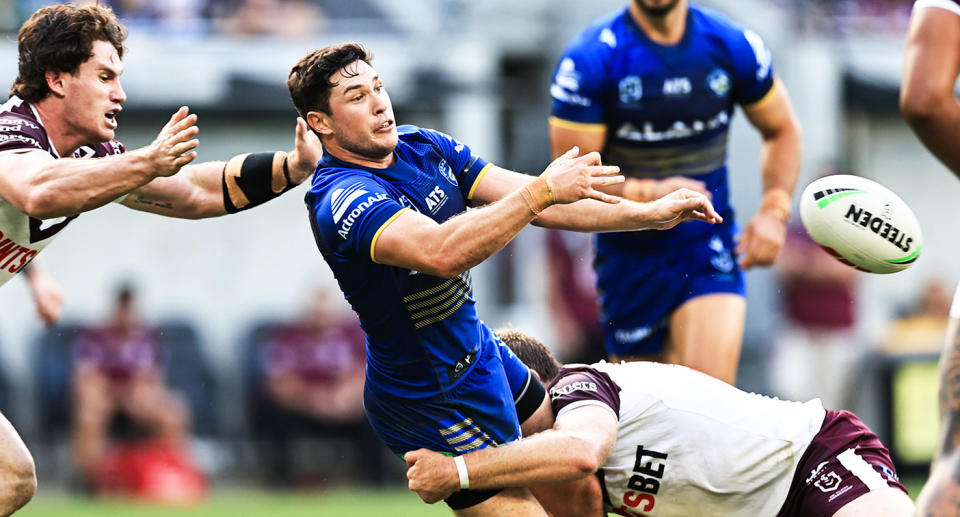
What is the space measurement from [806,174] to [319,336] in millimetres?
6094

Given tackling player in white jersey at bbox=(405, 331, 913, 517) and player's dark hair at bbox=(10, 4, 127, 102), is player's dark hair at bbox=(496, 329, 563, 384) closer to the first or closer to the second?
tackling player in white jersey at bbox=(405, 331, 913, 517)

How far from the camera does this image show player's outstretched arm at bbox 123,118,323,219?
6.22 m

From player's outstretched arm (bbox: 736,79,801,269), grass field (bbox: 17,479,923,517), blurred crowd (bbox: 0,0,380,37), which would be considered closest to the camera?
player's outstretched arm (bbox: 736,79,801,269)

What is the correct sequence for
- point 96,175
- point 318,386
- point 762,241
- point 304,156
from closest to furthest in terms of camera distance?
1. point 96,175
2. point 304,156
3. point 762,241
4. point 318,386

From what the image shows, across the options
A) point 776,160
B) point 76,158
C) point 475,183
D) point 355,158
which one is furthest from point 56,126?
point 776,160

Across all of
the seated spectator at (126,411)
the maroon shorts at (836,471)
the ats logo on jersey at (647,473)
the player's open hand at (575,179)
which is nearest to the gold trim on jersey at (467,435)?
the ats logo on jersey at (647,473)

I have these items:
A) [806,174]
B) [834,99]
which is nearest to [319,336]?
[806,174]

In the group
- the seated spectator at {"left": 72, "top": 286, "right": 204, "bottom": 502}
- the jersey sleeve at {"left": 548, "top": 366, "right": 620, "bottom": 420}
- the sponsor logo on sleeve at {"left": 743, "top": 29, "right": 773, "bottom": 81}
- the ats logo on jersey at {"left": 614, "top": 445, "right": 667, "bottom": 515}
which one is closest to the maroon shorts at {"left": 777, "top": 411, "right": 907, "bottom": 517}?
the ats logo on jersey at {"left": 614, "top": 445, "right": 667, "bottom": 515}

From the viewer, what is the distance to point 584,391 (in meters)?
5.58

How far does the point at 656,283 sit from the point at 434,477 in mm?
2349

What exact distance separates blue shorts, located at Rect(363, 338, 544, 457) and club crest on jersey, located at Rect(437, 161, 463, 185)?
64 centimetres

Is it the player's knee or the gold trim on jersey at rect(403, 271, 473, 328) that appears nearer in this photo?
the gold trim on jersey at rect(403, 271, 473, 328)

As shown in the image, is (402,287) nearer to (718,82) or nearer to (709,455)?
(709,455)

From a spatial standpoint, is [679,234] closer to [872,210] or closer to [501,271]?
[872,210]
